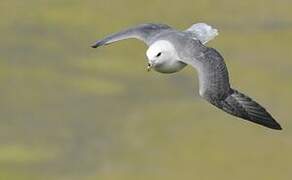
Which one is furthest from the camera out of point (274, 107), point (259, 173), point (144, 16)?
point (144, 16)

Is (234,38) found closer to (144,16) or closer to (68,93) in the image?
(144,16)

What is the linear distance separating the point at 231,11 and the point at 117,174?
10.9 ft

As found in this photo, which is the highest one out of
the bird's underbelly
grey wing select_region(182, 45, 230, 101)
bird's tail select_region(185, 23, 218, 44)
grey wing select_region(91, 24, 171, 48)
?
grey wing select_region(91, 24, 171, 48)

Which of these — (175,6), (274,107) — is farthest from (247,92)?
(175,6)

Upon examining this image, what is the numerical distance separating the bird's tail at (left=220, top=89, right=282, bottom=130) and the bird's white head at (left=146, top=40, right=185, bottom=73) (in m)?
0.40

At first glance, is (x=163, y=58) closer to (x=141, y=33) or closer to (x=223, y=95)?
(x=223, y=95)

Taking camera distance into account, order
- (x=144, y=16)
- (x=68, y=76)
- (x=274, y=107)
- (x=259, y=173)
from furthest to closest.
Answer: (x=144, y=16), (x=68, y=76), (x=274, y=107), (x=259, y=173)

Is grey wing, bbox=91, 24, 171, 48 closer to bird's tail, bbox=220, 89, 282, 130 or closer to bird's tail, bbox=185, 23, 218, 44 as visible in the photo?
bird's tail, bbox=185, 23, 218, 44

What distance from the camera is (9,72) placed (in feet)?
39.0

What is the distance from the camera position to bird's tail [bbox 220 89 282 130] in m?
6.48

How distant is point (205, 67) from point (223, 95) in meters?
0.21

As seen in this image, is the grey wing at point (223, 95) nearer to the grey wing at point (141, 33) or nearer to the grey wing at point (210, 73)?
the grey wing at point (210, 73)

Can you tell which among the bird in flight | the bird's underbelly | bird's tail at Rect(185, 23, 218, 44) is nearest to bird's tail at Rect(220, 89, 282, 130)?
the bird in flight

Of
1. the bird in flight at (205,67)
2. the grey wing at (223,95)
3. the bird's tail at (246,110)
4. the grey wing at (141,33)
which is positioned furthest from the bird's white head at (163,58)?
the grey wing at (141,33)
